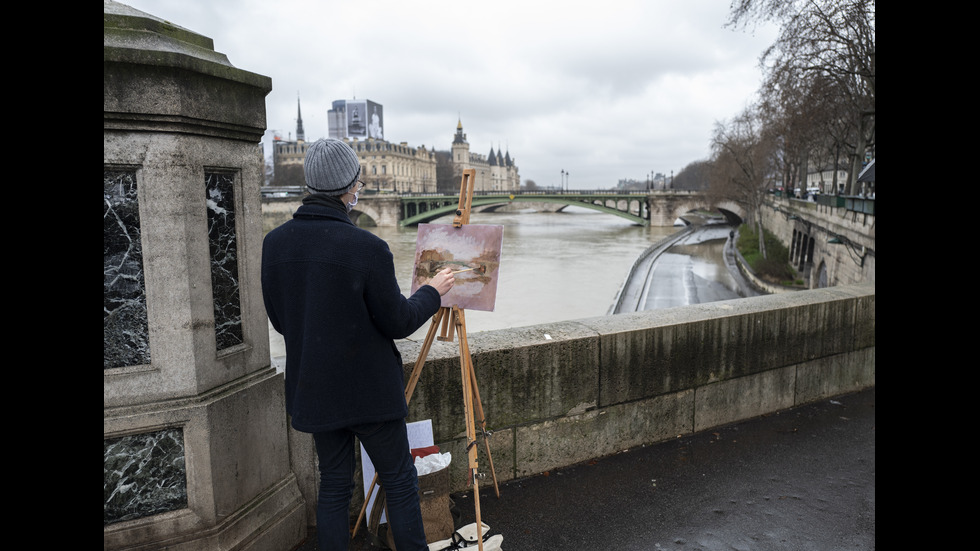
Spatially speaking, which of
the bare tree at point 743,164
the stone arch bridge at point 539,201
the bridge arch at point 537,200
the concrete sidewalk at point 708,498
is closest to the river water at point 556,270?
the stone arch bridge at point 539,201

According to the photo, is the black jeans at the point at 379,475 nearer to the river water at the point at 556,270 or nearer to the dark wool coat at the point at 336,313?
the dark wool coat at the point at 336,313

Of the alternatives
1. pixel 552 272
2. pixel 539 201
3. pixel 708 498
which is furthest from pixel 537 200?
pixel 708 498

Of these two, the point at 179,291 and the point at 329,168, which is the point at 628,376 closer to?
the point at 329,168

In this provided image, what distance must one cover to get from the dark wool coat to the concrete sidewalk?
0.90 metres

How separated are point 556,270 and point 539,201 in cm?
2605

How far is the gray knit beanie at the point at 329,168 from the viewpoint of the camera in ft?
6.14

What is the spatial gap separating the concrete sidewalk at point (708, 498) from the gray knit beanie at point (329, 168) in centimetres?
147

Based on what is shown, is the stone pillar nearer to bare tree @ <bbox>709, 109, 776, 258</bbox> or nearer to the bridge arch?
bare tree @ <bbox>709, 109, 776, 258</bbox>

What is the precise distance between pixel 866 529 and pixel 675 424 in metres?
1.04

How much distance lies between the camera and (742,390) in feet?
12.0

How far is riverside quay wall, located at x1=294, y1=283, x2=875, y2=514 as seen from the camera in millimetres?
2873

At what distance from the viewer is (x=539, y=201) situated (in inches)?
2197

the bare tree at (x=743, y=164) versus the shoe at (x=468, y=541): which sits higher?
the bare tree at (x=743, y=164)

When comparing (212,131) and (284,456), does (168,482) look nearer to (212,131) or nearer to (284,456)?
(284,456)
